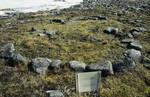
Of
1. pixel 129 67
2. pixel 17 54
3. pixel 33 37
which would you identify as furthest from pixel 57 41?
pixel 129 67

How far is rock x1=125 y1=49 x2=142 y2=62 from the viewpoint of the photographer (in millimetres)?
17884

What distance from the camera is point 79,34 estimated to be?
910 inches

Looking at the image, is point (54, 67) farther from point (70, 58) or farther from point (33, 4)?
point (33, 4)

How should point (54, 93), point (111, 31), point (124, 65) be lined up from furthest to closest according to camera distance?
point (111, 31), point (124, 65), point (54, 93)

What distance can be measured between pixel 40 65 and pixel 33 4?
2945 cm

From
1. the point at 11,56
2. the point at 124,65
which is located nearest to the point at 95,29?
the point at 124,65

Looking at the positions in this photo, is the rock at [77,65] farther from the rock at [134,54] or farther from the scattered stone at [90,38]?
the scattered stone at [90,38]

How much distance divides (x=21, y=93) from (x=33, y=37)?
25.1 ft

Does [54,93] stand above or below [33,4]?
above

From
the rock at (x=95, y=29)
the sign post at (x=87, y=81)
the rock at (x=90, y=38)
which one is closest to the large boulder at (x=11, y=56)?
the rock at (x=90, y=38)

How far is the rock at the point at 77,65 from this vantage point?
1619 centimetres

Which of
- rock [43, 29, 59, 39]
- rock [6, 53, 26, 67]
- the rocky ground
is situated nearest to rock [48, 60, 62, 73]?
the rocky ground

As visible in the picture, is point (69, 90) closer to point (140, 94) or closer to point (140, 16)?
point (140, 94)

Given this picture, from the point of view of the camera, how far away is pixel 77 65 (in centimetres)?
1644
